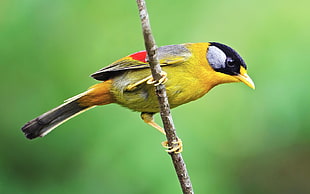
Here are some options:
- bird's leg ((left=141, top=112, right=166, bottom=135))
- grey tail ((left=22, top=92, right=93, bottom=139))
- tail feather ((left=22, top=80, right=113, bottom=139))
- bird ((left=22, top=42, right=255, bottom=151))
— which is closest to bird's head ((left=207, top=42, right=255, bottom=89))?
bird ((left=22, top=42, right=255, bottom=151))

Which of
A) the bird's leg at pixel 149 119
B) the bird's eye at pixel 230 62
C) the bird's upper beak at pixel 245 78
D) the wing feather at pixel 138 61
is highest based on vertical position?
the wing feather at pixel 138 61

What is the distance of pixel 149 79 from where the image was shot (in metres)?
3.88

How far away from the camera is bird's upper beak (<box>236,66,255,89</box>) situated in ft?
13.1

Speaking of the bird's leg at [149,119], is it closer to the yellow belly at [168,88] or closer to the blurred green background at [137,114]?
the blurred green background at [137,114]

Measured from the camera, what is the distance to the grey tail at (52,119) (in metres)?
4.12

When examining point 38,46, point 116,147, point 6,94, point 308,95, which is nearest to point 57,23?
point 38,46

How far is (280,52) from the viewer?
14.0 feet

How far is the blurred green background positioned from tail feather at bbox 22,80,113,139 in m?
0.16

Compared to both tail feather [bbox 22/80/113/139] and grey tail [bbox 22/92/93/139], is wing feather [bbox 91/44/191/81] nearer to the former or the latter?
tail feather [bbox 22/80/113/139]

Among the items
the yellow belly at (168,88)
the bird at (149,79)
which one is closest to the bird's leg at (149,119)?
the bird at (149,79)

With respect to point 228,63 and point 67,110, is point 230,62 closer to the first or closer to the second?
point 228,63

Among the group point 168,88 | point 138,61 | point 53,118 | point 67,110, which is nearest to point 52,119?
point 53,118

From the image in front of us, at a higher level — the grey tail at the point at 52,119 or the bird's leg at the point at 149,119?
the grey tail at the point at 52,119

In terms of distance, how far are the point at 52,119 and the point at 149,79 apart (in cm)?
71
